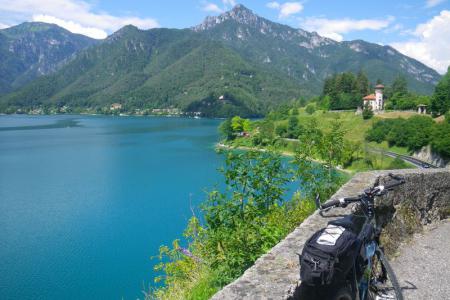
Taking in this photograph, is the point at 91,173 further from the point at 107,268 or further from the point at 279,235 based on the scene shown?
the point at 279,235

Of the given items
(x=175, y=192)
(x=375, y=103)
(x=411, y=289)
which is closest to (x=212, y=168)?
(x=175, y=192)

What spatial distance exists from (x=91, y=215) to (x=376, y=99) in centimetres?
6915

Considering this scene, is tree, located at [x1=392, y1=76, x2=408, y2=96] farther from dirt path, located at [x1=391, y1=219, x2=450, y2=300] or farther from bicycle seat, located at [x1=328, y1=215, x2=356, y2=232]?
bicycle seat, located at [x1=328, y1=215, x2=356, y2=232]

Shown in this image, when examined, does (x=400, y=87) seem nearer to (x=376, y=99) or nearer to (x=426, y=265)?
(x=376, y=99)

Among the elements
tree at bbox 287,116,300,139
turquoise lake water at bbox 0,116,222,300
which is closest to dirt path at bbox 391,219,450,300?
turquoise lake water at bbox 0,116,222,300

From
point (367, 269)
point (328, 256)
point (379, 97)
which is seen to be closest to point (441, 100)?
point (379, 97)

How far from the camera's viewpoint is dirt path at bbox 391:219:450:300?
4539 millimetres

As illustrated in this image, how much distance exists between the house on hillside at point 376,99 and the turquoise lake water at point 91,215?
1419 inches

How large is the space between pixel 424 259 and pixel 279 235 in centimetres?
199

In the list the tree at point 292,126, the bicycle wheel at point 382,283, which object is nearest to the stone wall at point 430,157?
the tree at point 292,126

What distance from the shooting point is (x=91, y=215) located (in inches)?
1542

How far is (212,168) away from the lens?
208 ft

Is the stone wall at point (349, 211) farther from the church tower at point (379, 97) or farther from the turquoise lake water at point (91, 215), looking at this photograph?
the church tower at point (379, 97)

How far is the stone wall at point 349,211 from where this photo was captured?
3.06 meters
